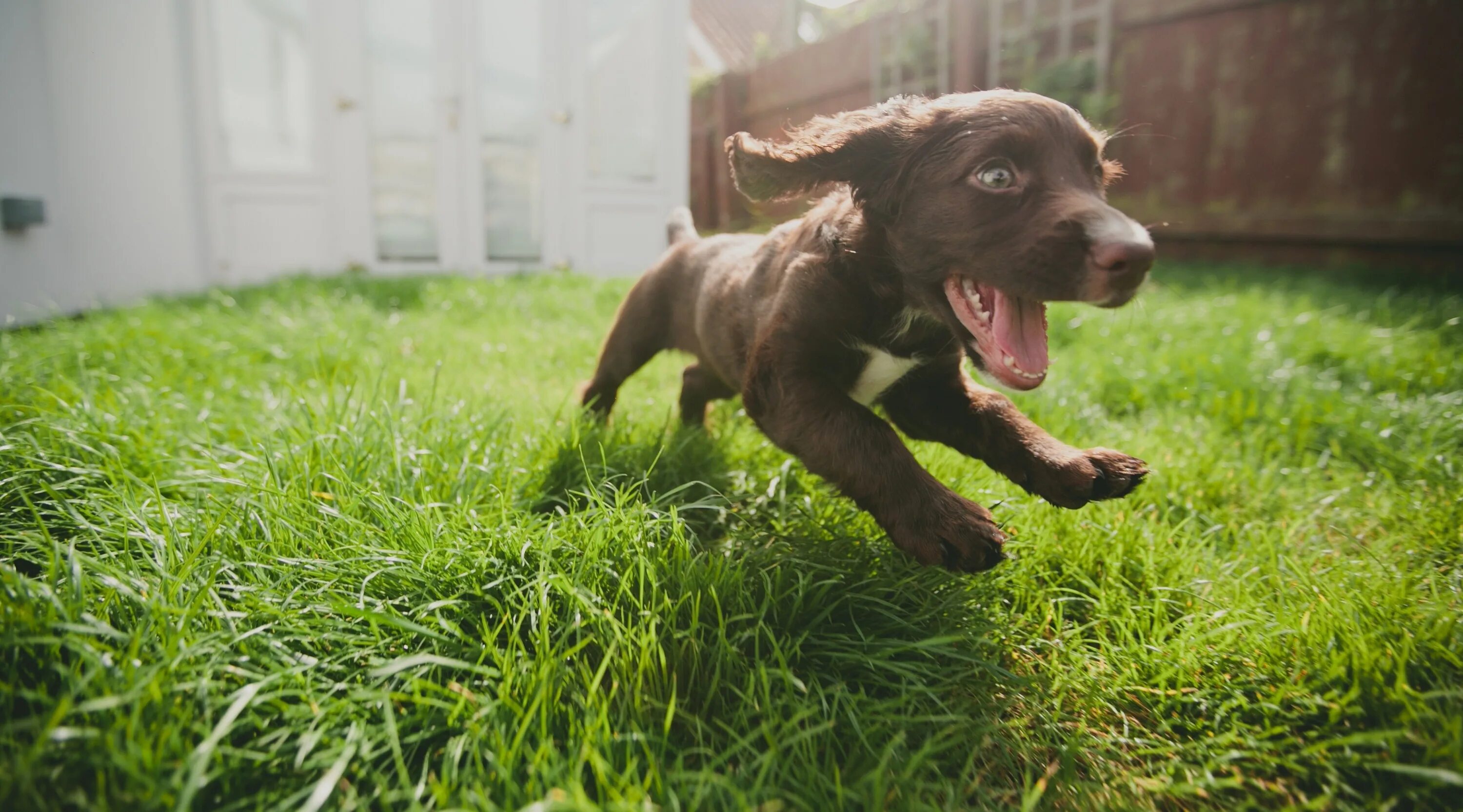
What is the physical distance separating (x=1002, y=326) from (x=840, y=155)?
23.3 inches

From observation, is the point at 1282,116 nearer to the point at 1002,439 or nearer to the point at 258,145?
the point at 1002,439

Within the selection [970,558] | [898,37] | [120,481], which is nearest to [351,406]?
[120,481]

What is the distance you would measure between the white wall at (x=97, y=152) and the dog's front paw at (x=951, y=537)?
6.04 m

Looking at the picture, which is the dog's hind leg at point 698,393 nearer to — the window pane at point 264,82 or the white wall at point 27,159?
the white wall at point 27,159

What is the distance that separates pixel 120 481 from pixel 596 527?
4.33ft

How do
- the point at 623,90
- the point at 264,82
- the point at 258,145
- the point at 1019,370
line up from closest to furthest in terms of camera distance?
the point at 1019,370 < the point at 258,145 < the point at 264,82 < the point at 623,90

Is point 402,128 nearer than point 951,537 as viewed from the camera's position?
No

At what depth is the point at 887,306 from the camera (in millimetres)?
1964

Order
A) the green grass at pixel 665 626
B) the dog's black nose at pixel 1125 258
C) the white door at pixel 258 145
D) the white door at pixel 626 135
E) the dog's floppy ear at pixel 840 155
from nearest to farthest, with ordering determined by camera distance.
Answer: the green grass at pixel 665 626 < the dog's black nose at pixel 1125 258 < the dog's floppy ear at pixel 840 155 < the white door at pixel 258 145 < the white door at pixel 626 135

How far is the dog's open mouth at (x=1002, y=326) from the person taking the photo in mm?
1688

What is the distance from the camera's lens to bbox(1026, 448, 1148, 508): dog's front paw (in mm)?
1723

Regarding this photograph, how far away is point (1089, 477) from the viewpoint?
171cm

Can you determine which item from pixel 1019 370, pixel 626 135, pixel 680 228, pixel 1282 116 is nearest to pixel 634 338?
pixel 680 228

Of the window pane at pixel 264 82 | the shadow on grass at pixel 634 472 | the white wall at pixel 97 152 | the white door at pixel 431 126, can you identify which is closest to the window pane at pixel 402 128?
the white door at pixel 431 126
